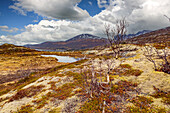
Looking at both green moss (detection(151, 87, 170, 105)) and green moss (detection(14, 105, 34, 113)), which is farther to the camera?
green moss (detection(14, 105, 34, 113))

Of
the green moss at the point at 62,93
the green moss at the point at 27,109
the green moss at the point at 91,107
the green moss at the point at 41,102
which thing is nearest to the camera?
the green moss at the point at 91,107

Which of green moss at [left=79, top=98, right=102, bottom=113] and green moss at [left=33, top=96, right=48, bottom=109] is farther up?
green moss at [left=79, top=98, right=102, bottom=113]

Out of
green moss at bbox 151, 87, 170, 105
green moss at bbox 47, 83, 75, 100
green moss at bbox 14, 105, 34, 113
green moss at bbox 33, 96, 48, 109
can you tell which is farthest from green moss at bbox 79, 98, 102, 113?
green moss at bbox 14, 105, 34, 113

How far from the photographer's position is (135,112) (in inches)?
376

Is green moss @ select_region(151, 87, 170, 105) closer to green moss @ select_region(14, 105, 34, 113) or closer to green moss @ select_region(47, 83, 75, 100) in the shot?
green moss @ select_region(47, 83, 75, 100)

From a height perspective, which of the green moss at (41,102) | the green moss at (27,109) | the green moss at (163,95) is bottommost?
the green moss at (27,109)

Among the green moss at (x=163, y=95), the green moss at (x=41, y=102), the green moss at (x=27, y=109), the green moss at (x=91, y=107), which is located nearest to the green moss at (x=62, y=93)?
the green moss at (x=41, y=102)

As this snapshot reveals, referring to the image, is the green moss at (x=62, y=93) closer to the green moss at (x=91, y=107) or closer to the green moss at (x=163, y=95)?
the green moss at (x=91, y=107)

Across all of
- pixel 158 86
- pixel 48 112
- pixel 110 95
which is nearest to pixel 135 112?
pixel 110 95

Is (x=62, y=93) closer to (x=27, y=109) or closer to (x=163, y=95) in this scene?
(x=27, y=109)

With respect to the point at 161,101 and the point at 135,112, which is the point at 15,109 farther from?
the point at 161,101

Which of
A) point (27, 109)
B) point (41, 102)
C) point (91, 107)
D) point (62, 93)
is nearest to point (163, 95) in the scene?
point (91, 107)

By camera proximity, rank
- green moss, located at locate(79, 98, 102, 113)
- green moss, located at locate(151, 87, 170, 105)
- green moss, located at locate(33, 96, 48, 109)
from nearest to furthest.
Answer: green moss, located at locate(151, 87, 170, 105) < green moss, located at locate(79, 98, 102, 113) < green moss, located at locate(33, 96, 48, 109)

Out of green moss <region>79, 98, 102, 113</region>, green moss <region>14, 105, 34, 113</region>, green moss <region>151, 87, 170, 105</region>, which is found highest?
green moss <region>151, 87, 170, 105</region>
